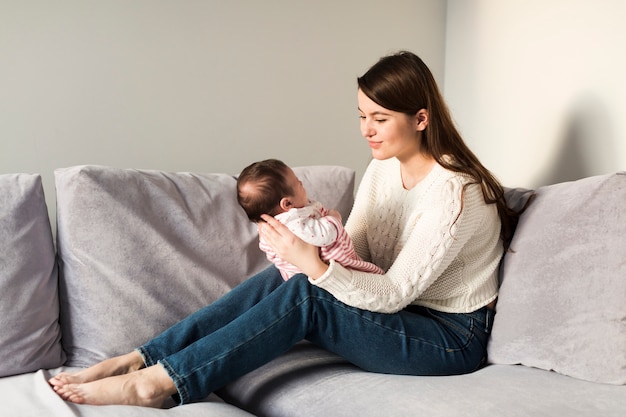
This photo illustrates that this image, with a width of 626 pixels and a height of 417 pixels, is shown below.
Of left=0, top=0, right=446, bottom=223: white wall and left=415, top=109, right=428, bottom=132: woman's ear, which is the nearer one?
left=415, top=109, right=428, bottom=132: woman's ear

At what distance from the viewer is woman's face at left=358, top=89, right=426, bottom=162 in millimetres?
1802

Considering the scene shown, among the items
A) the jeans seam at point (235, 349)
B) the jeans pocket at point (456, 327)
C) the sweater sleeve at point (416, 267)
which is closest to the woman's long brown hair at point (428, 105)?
the sweater sleeve at point (416, 267)

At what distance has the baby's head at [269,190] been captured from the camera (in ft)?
5.77

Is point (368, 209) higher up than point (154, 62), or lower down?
lower down

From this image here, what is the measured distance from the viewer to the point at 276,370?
5.79 feet

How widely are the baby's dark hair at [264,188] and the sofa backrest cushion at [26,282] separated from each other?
589 millimetres

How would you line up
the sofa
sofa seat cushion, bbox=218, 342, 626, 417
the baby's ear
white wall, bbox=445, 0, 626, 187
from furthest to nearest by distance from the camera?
1. white wall, bbox=445, 0, 626, 187
2. the baby's ear
3. the sofa
4. sofa seat cushion, bbox=218, 342, 626, 417

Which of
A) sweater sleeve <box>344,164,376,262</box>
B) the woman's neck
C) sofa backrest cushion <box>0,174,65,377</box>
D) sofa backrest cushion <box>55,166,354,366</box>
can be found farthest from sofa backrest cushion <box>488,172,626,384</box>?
sofa backrest cushion <box>0,174,65,377</box>

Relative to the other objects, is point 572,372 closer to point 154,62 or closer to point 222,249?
point 222,249

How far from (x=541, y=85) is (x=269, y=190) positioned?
1.09m

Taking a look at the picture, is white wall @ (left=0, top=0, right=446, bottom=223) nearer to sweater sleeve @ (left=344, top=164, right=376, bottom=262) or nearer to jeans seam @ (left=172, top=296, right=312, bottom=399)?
sweater sleeve @ (left=344, top=164, right=376, bottom=262)

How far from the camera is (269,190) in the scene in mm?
1762

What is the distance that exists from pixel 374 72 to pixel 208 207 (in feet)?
2.16

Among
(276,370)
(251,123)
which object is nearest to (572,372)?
(276,370)
